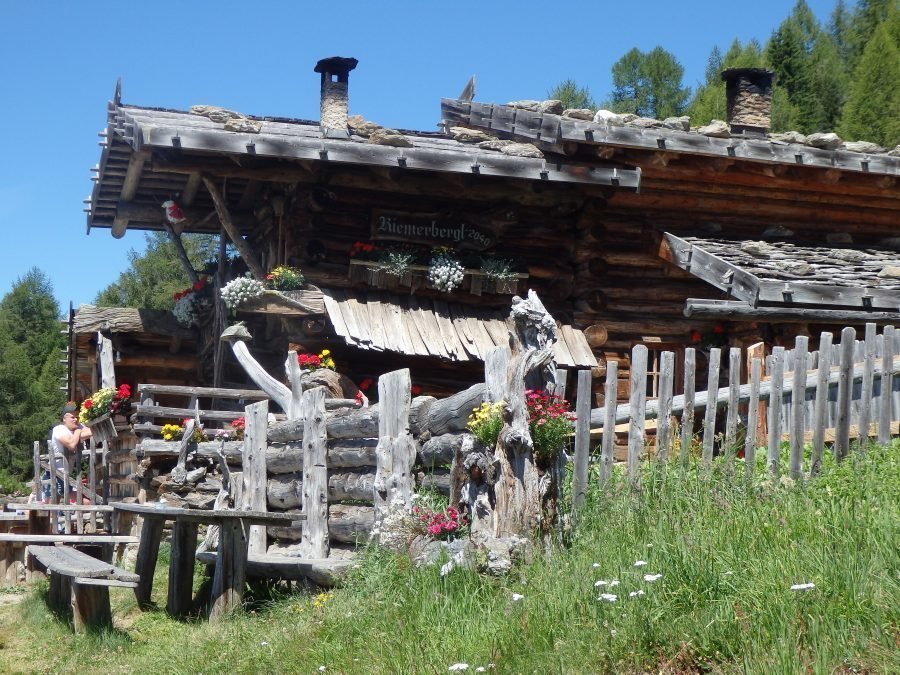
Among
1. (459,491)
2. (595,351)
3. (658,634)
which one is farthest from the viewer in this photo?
(595,351)

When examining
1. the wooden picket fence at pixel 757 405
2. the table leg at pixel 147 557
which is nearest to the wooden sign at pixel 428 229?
the table leg at pixel 147 557

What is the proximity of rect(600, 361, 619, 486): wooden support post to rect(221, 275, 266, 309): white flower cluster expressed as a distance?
6.74 meters

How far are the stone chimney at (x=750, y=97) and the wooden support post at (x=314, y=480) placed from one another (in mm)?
9687

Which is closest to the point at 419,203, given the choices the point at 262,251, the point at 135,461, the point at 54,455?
the point at 262,251

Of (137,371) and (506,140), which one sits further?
(137,371)

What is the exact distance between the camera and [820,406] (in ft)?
23.5

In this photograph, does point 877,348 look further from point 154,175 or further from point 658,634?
point 154,175

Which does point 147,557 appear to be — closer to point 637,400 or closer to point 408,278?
point 637,400

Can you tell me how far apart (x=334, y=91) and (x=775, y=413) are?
33.3 feet

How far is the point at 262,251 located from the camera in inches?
629

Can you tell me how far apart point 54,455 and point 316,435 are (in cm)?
745

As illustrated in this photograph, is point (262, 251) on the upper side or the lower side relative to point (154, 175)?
lower

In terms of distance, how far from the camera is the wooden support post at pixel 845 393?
7.32 m

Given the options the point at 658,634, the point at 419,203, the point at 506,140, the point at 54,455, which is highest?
the point at 506,140
